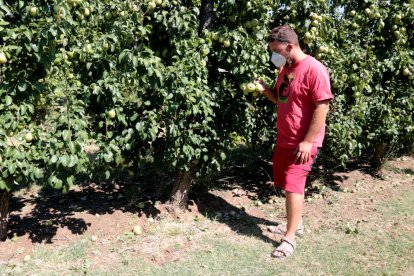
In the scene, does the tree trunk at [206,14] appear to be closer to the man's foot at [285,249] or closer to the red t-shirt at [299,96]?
the red t-shirt at [299,96]

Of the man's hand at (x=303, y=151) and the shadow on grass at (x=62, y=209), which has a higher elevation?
the man's hand at (x=303, y=151)

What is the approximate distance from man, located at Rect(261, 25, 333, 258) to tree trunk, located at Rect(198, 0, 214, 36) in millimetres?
692

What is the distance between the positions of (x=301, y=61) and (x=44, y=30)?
6.06 ft

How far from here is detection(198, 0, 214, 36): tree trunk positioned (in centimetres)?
373

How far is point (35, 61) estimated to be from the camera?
3.03 meters

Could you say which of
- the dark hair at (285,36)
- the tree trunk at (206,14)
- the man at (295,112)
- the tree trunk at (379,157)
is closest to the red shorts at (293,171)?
the man at (295,112)

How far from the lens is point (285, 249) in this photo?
3424 millimetres

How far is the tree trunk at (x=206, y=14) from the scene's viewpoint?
3.73 metres

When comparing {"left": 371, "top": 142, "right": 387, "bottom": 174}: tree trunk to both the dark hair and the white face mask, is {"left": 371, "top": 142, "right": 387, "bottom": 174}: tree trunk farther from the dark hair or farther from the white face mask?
the dark hair

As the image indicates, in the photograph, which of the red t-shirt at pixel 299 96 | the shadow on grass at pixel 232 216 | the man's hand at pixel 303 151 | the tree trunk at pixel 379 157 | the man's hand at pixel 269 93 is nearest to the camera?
the red t-shirt at pixel 299 96

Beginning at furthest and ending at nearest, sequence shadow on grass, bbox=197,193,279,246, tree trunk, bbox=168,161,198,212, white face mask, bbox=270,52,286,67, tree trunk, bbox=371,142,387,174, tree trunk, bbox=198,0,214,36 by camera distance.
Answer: tree trunk, bbox=371,142,387,174 → tree trunk, bbox=168,161,198,212 → shadow on grass, bbox=197,193,279,246 → tree trunk, bbox=198,0,214,36 → white face mask, bbox=270,52,286,67

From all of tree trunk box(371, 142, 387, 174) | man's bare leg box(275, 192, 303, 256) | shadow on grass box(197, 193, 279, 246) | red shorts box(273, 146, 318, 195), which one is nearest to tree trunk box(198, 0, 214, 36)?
red shorts box(273, 146, 318, 195)

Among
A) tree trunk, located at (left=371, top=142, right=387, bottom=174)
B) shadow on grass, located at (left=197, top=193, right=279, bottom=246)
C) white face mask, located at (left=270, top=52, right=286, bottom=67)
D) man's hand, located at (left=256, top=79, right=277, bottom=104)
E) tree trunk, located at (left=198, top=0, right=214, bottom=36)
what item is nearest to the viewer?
white face mask, located at (left=270, top=52, right=286, bottom=67)

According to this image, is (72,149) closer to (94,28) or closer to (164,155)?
(164,155)
